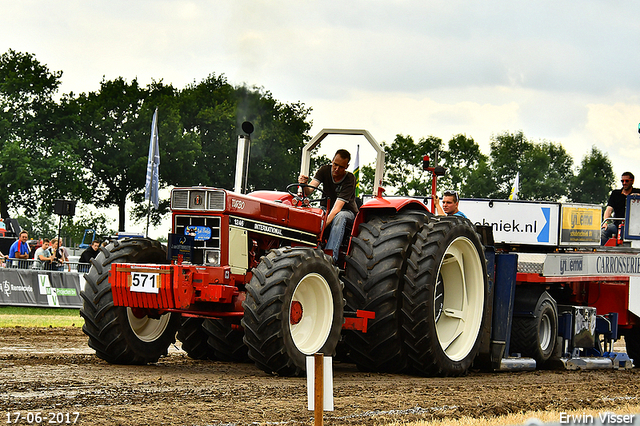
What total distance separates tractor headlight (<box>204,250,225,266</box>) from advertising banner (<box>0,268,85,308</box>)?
40.6 ft

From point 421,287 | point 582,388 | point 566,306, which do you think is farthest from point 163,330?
point 566,306

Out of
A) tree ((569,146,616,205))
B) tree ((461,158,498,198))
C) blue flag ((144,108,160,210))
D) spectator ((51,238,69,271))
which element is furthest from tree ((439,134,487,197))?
spectator ((51,238,69,271))

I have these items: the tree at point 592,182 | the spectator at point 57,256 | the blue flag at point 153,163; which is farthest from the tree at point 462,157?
the spectator at point 57,256

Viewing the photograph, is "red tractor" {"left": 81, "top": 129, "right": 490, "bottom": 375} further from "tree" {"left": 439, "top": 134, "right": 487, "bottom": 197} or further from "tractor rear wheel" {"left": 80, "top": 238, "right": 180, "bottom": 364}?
"tree" {"left": 439, "top": 134, "right": 487, "bottom": 197}

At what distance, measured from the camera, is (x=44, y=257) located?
853 inches

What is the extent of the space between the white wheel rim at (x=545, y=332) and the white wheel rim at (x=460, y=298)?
1.61 metres

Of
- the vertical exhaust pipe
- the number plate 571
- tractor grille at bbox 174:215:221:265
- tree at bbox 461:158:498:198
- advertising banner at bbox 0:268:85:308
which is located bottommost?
advertising banner at bbox 0:268:85:308

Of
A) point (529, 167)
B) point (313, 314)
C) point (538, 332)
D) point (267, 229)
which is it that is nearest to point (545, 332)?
point (538, 332)

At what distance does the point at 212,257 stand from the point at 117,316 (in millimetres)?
1094

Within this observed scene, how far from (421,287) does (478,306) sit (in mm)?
1385

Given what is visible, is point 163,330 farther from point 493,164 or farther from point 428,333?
point 493,164

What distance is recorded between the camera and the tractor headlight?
823 cm

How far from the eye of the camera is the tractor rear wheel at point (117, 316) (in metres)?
8.34

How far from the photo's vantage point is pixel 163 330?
911 cm
